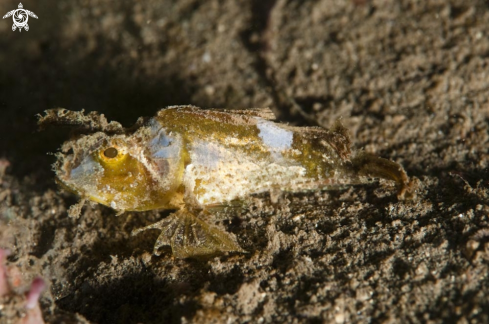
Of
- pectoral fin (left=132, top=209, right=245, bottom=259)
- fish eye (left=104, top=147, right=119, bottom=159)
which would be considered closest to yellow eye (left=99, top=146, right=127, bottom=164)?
fish eye (left=104, top=147, right=119, bottom=159)

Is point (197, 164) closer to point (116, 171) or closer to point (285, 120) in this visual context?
point (116, 171)

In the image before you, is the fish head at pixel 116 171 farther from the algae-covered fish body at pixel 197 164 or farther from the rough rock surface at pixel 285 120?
the rough rock surface at pixel 285 120

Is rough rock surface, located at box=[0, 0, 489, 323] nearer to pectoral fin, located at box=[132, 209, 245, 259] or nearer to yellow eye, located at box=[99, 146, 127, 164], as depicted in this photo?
pectoral fin, located at box=[132, 209, 245, 259]

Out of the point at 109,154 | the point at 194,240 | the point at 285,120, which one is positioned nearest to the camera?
the point at 194,240

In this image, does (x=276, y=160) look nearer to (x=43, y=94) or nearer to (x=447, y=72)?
(x=447, y=72)

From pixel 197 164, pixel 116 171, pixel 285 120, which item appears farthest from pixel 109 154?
pixel 285 120

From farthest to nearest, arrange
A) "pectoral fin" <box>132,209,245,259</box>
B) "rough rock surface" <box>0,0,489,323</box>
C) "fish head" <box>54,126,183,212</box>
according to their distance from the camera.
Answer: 1. "fish head" <box>54,126,183,212</box>
2. "pectoral fin" <box>132,209,245,259</box>
3. "rough rock surface" <box>0,0,489,323</box>

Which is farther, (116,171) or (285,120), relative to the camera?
(285,120)

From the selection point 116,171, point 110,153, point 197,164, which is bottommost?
point 116,171
